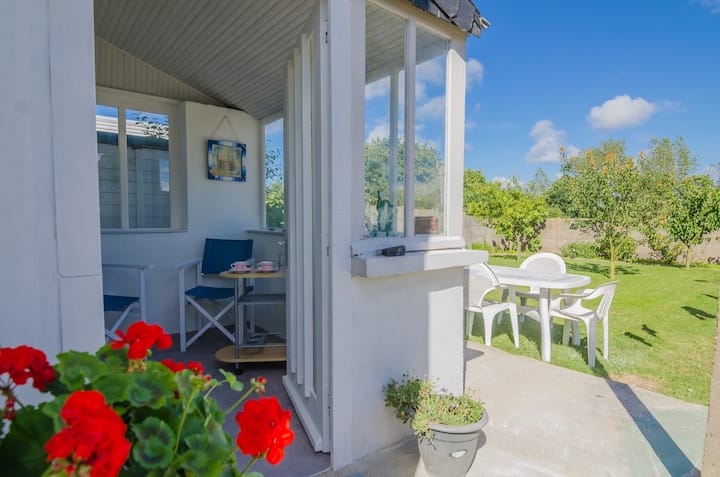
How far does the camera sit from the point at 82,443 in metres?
0.44

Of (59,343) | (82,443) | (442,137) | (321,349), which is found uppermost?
(442,137)

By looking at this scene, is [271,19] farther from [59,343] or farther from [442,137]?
[59,343]

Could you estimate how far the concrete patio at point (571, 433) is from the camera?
2.01 meters

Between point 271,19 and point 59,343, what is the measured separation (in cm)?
257

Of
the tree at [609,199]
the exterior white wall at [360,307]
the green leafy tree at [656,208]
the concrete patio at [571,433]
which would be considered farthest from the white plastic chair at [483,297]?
the green leafy tree at [656,208]

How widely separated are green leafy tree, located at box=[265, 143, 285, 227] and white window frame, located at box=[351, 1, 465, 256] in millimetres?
2455

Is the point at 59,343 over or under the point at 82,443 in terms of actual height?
under

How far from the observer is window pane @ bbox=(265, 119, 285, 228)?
14.7 ft

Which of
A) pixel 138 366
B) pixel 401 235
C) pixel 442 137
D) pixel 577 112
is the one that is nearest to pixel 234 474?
pixel 138 366

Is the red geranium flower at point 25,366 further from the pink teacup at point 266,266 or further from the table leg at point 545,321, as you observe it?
the table leg at point 545,321

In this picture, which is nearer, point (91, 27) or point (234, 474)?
point (234, 474)

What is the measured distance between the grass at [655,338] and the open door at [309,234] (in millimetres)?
2502

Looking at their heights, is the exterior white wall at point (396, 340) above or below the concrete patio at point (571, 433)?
above

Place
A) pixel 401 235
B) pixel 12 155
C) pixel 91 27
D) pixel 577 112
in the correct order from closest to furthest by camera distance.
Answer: pixel 12 155 < pixel 91 27 < pixel 401 235 < pixel 577 112
